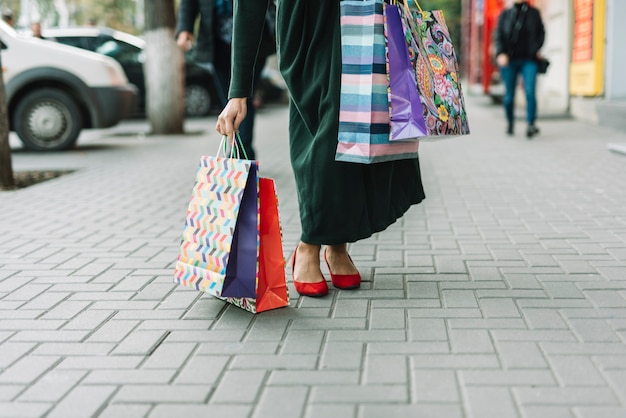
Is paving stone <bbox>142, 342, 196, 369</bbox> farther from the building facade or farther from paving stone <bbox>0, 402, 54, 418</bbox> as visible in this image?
the building facade

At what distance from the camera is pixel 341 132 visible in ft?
11.0

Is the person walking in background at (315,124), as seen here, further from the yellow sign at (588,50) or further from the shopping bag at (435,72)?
the yellow sign at (588,50)

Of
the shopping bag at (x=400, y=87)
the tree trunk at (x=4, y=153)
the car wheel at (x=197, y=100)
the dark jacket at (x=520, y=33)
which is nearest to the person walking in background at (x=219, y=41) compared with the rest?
the tree trunk at (x=4, y=153)

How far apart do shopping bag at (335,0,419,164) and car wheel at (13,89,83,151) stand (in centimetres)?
756

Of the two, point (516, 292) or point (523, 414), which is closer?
point (523, 414)

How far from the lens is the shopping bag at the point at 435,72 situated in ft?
10.7

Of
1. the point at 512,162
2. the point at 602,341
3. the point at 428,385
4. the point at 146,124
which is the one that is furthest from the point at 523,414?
the point at 146,124

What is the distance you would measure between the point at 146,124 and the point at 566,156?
9580 millimetres

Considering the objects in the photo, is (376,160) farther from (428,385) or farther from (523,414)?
(523,414)

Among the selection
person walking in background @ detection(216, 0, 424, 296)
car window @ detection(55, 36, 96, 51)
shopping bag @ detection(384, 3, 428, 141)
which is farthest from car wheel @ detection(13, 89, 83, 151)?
shopping bag @ detection(384, 3, 428, 141)

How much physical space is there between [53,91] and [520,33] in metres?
5.91

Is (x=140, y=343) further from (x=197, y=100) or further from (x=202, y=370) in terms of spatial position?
(x=197, y=100)

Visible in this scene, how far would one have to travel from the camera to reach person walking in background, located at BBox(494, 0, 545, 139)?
34.1 feet

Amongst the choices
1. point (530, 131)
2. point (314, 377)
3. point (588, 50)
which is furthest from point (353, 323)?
point (588, 50)
